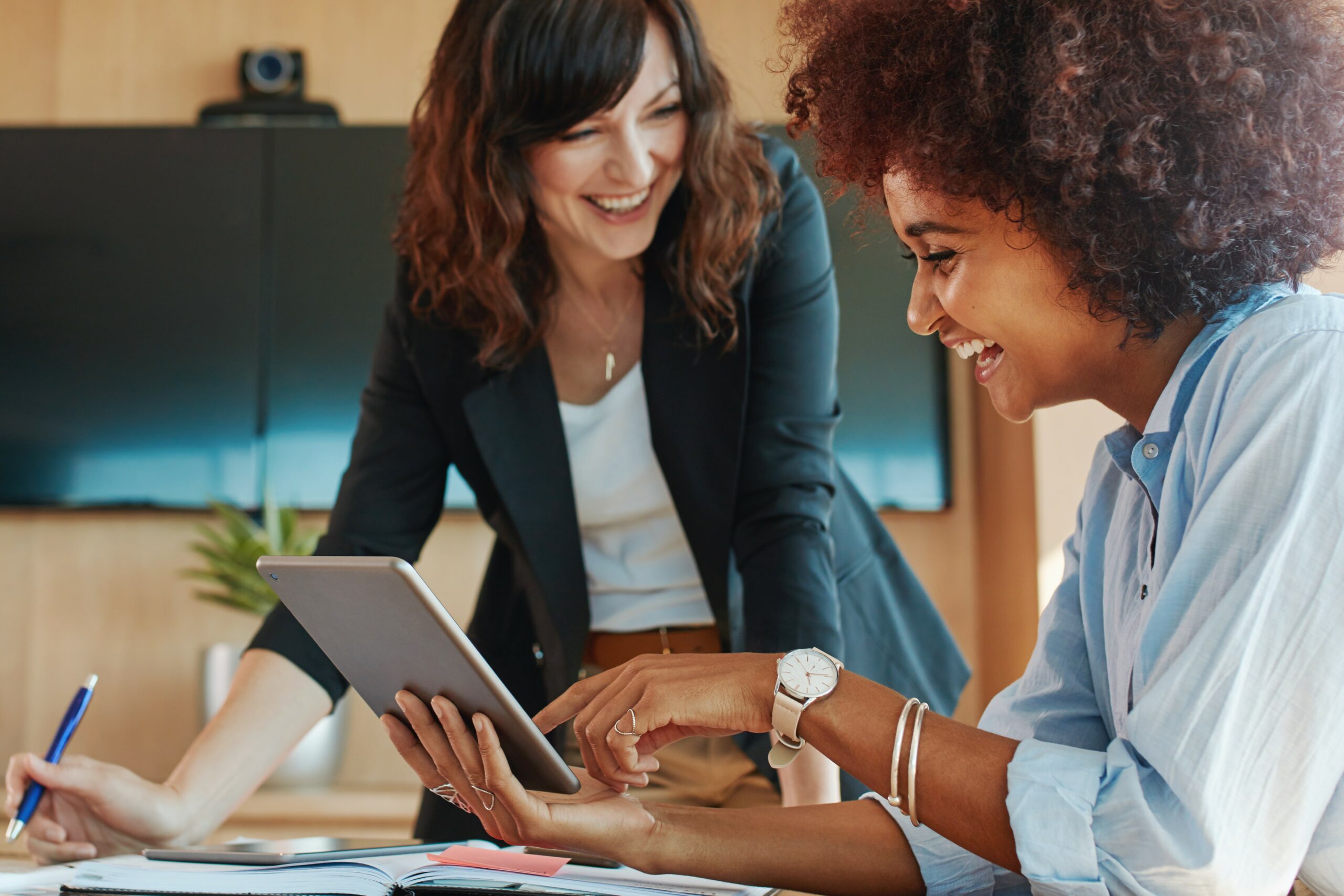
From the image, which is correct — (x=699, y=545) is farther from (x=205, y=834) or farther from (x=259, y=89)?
(x=259, y=89)

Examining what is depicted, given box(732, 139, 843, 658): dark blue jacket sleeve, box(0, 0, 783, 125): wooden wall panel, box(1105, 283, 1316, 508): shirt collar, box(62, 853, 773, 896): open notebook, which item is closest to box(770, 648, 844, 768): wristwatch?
box(62, 853, 773, 896): open notebook

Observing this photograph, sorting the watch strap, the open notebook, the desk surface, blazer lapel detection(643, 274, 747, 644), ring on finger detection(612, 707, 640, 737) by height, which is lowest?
the desk surface

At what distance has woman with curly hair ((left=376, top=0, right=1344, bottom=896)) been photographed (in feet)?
2.07

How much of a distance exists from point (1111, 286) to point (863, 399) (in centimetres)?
231

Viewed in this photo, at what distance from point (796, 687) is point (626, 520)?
2.25 ft

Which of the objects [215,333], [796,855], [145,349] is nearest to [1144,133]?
[796,855]

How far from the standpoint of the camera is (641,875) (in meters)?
0.87

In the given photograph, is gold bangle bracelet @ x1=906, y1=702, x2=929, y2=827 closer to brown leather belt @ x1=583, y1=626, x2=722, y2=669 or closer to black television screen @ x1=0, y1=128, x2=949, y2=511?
brown leather belt @ x1=583, y1=626, x2=722, y2=669

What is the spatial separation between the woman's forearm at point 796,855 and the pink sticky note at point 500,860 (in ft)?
0.19

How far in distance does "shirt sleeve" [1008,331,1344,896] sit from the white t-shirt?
2.43ft

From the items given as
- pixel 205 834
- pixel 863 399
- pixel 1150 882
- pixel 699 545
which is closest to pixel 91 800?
pixel 205 834

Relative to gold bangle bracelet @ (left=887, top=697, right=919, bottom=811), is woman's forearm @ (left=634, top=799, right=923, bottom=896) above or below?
below

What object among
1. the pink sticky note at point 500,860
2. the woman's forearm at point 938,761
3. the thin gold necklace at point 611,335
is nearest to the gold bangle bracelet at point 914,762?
the woman's forearm at point 938,761

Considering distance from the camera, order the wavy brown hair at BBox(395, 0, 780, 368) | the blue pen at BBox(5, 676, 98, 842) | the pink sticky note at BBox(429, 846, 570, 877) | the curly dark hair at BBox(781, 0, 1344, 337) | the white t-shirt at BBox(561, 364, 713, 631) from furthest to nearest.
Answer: the white t-shirt at BBox(561, 364, 713, 631)
the wavy brown hair at BBox(395, 0, 780, 368)
the blue pen at BBox(5, 676, 98, 842)
the pink sticky note at BBox(429, 846, 570, 877)
the curly dark hair at BBox(781, 0, 1344, 337)
